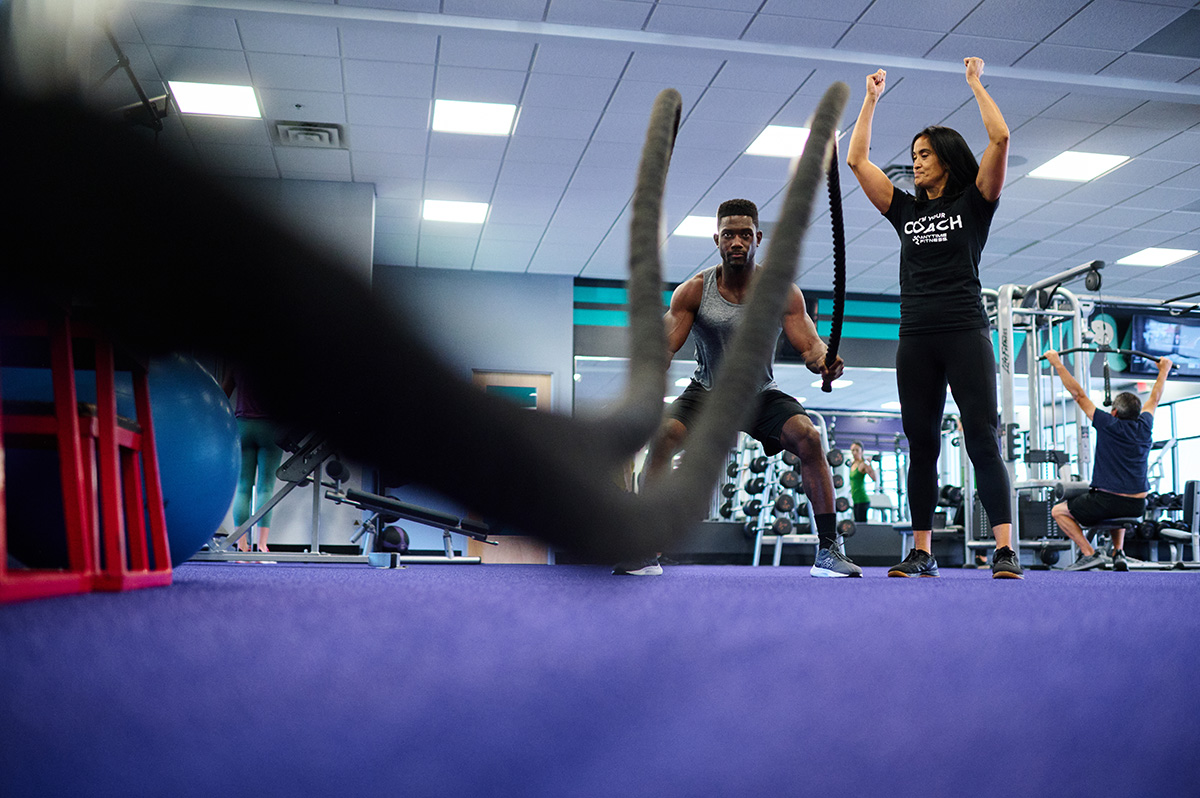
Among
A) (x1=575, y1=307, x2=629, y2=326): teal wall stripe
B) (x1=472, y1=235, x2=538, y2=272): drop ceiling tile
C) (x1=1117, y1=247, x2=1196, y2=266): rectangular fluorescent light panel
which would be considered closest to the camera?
(x1=472, y1=235, x2=538, y2=272): drop ceiling tile

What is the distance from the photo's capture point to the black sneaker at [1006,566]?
254cm

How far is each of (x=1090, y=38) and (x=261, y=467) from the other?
16.6 feet

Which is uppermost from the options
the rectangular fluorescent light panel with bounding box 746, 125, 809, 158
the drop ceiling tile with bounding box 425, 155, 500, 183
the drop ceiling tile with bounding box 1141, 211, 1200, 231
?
the rectangular fluorescent light panel with bounding box 746, 125, 809, 158

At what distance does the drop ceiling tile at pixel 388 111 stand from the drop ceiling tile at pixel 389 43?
474 millimetres

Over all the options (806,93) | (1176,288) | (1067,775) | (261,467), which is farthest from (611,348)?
(1067,775)

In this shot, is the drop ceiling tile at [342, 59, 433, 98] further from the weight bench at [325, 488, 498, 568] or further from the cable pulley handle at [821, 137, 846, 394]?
the cable pulley handle at [821, 137, 846, 394]

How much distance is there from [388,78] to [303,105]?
2.26ft

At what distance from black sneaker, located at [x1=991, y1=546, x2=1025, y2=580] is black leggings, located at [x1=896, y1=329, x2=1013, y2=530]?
13 cm

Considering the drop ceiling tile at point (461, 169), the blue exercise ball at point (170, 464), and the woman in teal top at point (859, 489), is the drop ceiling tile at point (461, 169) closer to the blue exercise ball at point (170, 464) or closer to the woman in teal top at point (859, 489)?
the woman in teal top at point (859, 489)

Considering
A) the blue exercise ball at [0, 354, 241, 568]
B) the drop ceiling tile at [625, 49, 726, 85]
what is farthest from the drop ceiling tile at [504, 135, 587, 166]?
the blue exercise ball at [0, 354, 241, 568]

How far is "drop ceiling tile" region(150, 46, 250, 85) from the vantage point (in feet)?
16.1

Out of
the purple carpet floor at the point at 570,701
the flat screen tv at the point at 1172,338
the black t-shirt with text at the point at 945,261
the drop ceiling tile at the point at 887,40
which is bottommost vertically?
the purple carpet floor at the point at 570,701

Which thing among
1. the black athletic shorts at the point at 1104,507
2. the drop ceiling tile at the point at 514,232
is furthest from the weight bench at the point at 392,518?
the black athletic shorts at the point at 1104,507

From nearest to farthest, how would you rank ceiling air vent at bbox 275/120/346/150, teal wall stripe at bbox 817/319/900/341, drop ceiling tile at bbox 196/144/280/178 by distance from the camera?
drop ceiling tile at bbox 196/144/280/178
ceiling air vent at bbox 275/120/346/150
teal wall stripe at bbox 817/319/900/341
